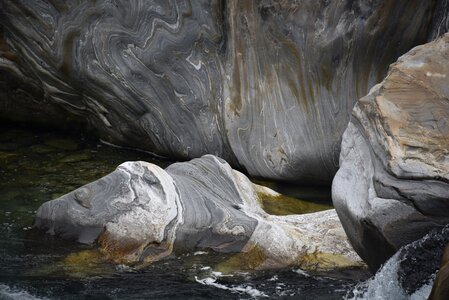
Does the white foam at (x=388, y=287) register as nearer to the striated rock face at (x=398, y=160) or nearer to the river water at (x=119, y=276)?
the striated rock face at (x=398, y=160)

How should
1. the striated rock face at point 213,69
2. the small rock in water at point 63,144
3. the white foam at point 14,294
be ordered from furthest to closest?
the small rock in water at point 63,144
the striated rock face at point 213,69
the white foam at point 14,294

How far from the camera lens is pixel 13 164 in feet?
21.8

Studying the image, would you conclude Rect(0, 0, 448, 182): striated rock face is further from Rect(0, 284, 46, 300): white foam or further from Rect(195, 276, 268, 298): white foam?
Rect(0, 284, 46, 300): white foam

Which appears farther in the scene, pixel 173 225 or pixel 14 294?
pixel 173 225

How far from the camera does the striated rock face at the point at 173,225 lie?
4.89m

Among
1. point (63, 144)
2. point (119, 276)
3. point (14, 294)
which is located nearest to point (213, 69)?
point (63, 144)

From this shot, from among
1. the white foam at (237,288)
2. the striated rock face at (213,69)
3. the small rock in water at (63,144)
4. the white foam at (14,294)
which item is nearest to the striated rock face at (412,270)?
the white foam at (237,288)

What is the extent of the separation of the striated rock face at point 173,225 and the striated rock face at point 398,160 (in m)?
0.56

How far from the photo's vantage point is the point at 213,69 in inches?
256

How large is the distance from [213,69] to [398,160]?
2.81 meters

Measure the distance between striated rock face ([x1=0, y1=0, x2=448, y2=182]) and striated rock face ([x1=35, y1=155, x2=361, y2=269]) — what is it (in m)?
1.02

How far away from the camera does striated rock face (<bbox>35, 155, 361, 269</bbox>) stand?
4887 mm

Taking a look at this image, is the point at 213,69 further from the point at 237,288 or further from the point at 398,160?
the point at 398,160

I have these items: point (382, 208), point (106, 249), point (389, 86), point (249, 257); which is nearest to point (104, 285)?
point (106, 249)
